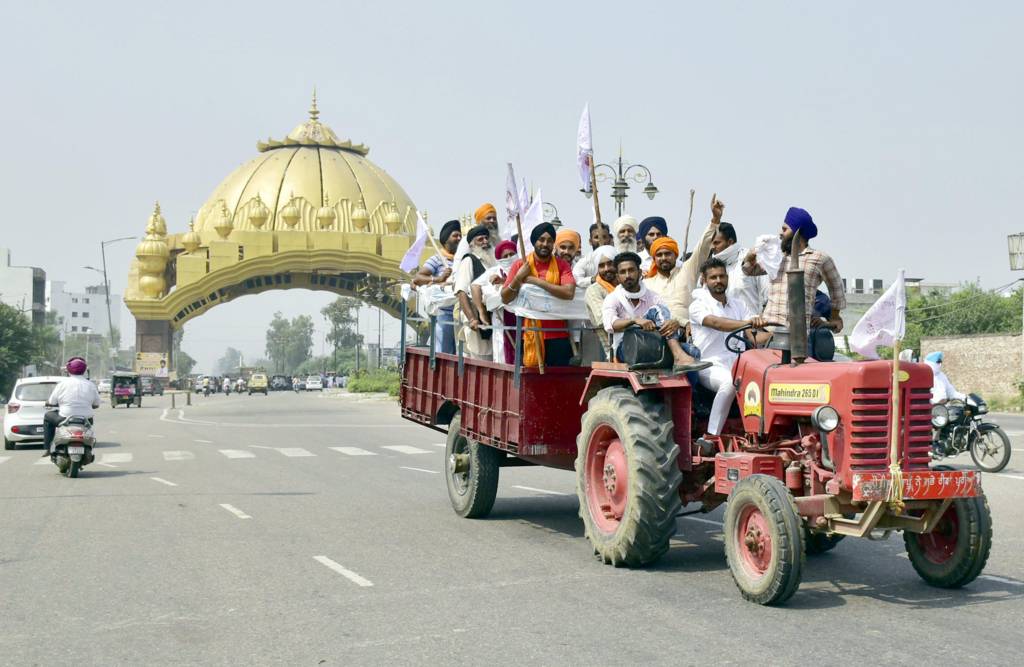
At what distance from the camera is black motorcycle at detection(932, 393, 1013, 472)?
54.3 ft

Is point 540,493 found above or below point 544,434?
below

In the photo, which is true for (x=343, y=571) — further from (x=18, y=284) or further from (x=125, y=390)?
(x=18, y=284)

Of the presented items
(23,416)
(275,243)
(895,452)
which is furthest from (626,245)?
(275,243)

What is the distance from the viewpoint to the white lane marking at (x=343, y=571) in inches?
326

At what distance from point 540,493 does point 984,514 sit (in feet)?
24.4

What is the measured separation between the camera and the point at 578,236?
11.3 metres

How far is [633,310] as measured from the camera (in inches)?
356

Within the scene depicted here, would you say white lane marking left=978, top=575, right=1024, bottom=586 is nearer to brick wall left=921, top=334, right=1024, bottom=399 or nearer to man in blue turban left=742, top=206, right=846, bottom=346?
man in blue turban left=742, top=206, right=846, bottom=346

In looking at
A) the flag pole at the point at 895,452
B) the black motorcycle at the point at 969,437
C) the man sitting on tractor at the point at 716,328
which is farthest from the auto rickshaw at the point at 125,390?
the flag pole at the point at 895,452

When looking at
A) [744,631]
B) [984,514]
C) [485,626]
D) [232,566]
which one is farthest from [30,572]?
[984,514]

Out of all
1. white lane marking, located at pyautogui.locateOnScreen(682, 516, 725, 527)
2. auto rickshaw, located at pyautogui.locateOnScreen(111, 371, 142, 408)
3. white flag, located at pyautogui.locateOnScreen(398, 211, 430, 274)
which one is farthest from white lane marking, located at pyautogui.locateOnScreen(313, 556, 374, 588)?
auto rickshaw, located at pyautogui.locateOnScreen(111, 371, 142, 408)

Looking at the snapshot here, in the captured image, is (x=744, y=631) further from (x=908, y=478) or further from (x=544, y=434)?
(x=544, y=434)

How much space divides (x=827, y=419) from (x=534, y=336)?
11.0 feet

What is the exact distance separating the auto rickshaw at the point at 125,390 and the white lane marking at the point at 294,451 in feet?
Answer: 114
